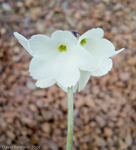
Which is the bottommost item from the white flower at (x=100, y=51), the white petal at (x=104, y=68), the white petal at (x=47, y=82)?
the white petal at (x=47, y=82)

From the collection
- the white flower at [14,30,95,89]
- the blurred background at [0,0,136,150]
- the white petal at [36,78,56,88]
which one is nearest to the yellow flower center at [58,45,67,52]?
the white flower at [14,30,95,89]

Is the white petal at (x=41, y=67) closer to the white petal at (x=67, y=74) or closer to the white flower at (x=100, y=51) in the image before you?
the white petal at (x=67, y=74)

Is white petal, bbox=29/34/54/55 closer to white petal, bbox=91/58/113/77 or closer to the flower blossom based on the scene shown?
the flower blossom

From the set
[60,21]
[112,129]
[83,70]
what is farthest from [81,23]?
[83,70]

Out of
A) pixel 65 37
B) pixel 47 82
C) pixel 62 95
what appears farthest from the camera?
pixel 62 95

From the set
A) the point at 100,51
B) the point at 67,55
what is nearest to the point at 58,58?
the point at 67,55

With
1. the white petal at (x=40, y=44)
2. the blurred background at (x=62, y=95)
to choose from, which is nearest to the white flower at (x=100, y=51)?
the white petal at (x=40, y=44)

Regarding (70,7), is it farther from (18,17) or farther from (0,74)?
(0,74)

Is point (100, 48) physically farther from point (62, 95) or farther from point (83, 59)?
point (62, 95)
